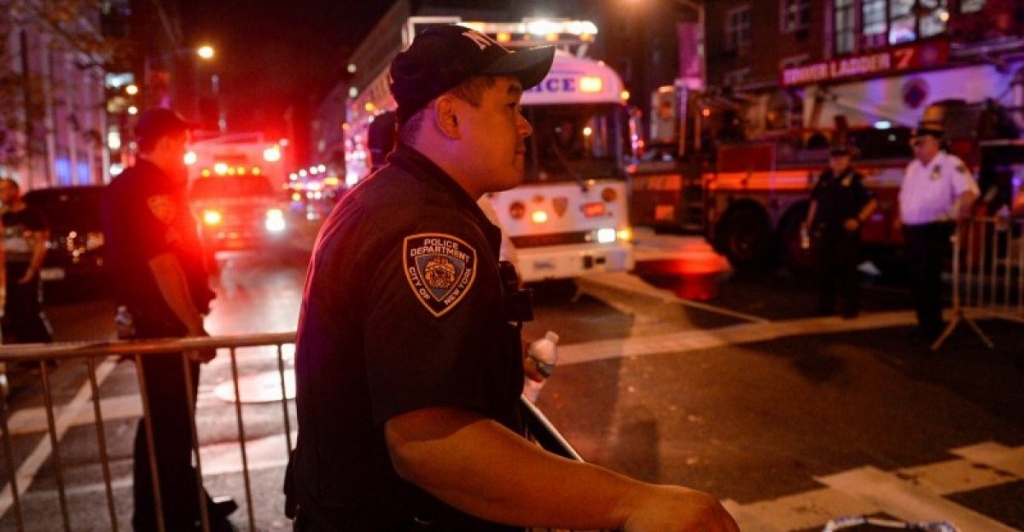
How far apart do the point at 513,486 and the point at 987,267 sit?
1072cm

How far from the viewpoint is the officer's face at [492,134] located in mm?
1502

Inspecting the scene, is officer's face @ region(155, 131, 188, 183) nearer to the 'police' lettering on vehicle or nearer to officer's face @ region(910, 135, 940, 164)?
the 'police' lettering on vehicle

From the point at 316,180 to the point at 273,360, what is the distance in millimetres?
38647

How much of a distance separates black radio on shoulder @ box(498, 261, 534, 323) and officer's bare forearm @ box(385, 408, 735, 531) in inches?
9.5

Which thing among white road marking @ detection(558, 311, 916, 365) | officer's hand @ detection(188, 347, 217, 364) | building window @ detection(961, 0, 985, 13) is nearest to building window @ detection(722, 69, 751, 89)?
building window @ detection(961, 0, 985, 13)

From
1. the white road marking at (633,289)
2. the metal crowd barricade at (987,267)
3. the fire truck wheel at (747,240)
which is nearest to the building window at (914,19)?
the fire truck wheel at (747,240)

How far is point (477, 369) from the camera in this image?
1.32 m

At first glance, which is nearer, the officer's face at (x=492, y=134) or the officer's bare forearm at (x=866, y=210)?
the officer's face at (x=492, y=134)

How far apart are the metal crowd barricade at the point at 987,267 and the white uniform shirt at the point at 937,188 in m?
0.24

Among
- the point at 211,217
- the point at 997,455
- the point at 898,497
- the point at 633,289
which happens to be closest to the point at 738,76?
the point at 211,217

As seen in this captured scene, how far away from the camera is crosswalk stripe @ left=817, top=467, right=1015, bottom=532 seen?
4113mm

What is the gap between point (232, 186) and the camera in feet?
62.0

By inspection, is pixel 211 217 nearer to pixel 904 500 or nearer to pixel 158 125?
pixel 158 125

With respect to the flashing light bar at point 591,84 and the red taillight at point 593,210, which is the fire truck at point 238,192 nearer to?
the red taillight at point 593,210
